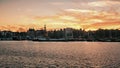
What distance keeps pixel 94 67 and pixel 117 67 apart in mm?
4409

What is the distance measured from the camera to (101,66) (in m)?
57.6

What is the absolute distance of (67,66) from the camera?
5719 cm

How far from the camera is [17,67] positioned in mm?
54438

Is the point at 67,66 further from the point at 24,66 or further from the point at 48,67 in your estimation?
the point at 24,66

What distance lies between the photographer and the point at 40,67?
5522 cm

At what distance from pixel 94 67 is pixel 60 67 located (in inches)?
261

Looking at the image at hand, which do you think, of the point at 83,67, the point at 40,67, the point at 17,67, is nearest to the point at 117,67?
the point at 83,67

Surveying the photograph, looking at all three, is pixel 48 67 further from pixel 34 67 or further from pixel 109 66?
pixel 109 66

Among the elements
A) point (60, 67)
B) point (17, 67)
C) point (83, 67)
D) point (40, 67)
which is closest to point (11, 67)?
point (17, 67)

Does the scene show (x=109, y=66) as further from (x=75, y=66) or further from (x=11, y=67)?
(x=11, y=67)

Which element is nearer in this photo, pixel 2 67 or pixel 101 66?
pixel 2 67

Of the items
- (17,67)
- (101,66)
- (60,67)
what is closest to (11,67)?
(17,67)

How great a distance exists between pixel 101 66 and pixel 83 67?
4.31m

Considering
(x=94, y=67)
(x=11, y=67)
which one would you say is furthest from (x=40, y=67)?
(x=94, y=67)
